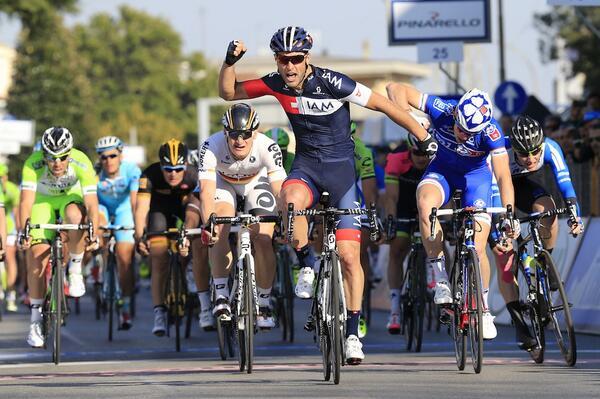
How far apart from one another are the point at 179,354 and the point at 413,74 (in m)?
129

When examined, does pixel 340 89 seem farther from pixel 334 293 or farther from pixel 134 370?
pixel 134 370

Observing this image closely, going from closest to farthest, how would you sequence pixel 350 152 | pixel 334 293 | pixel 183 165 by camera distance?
pixel 334 293, pixel 350 152, pixel 183 165

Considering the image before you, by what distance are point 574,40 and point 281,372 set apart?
1791 inches

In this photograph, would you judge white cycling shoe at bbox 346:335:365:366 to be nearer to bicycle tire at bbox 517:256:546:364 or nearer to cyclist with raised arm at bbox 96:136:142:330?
bicycle tire at bbox 517:256:546:364

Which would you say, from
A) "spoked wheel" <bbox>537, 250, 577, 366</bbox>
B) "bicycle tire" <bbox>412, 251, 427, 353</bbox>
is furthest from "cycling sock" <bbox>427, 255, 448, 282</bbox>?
"bicycle tire" <bbox>412, 251, 427, 353</bbox>

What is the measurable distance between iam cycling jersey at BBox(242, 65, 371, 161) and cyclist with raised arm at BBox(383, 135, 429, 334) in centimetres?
391

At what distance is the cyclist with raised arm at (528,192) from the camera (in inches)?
529

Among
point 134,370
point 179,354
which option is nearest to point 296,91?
point 134,370

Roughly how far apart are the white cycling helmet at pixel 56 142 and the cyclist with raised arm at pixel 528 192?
390 centimetres

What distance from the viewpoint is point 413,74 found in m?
144

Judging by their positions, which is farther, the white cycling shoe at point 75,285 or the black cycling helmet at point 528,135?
the white cycling shoe at point 75,285

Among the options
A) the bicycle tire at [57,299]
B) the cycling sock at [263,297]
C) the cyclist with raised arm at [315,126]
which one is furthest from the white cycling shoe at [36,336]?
the cyclist with raised arm at [315,126]

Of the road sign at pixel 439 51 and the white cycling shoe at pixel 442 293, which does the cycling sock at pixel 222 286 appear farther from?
the road sign at pixel 439 51

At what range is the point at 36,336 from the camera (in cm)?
1556
